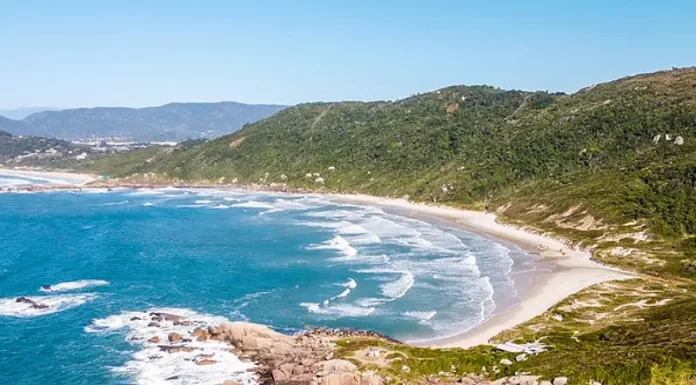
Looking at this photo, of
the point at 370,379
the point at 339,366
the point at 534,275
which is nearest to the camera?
the point at 370,379

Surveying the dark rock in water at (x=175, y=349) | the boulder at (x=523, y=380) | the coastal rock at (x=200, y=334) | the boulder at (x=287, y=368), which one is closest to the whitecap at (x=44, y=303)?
the coastal rock at (x=200, y=334)

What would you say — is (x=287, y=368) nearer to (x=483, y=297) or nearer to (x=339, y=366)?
(x=339, y=366)

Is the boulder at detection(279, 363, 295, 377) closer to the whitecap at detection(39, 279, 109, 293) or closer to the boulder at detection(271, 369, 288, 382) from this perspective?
the boulder at detection(271, 369, 288, 382)

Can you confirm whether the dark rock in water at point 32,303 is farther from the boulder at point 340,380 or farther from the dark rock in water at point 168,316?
the boulder at point 340,380

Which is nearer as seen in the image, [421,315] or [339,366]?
[339,366]

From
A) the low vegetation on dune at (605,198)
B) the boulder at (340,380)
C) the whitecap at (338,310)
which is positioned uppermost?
the low vegetation on dune at (605,198)

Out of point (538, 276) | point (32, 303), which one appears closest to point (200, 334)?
point (32, 303)

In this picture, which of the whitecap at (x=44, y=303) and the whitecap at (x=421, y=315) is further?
the whitecap at (x=44, y=303)
